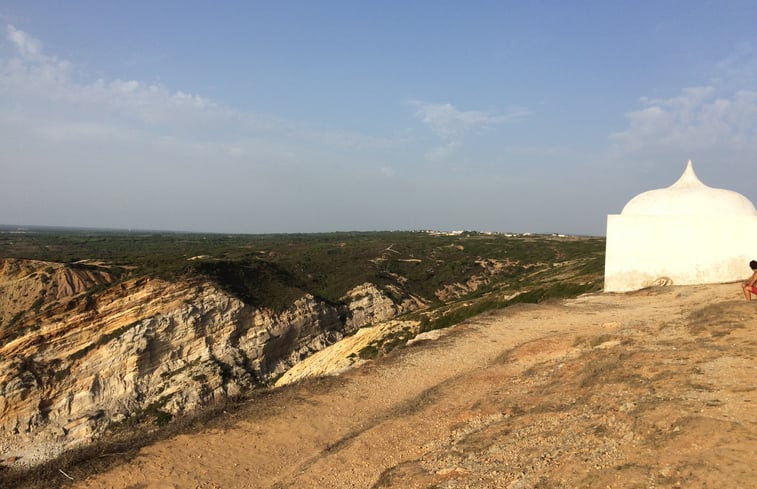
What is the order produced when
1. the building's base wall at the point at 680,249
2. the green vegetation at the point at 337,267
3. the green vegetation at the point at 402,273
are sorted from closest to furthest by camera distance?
the building's base wall at the point at 680,249 < the green vegetation at the point at 402,273 < the green vegetation at the point at 337,267

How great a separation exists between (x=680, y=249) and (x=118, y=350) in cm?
3045

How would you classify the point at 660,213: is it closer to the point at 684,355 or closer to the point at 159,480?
the point at 684,355

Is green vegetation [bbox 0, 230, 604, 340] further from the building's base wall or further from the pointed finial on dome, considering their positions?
the pointed finial on dome

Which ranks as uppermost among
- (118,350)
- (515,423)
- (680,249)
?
(680,249)

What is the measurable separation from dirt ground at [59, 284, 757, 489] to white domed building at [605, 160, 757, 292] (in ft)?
21.7

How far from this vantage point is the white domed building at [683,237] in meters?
17.5

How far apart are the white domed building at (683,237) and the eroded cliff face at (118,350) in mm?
21455

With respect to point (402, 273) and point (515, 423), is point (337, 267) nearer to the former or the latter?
point (402, 273)

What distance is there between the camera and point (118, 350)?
27344 mm

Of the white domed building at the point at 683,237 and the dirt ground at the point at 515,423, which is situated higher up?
the white domed building at the point at 683,237

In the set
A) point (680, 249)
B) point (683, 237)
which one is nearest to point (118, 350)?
point (680, 249)

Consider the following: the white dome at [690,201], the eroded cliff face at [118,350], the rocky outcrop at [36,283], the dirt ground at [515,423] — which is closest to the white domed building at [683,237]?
the white dome at [690,201]

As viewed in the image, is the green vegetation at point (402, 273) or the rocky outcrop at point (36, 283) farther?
the rocky outcrop at point (36, 283)

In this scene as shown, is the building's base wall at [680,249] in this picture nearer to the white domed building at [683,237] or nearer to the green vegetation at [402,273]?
the white domed building at [683,237]
